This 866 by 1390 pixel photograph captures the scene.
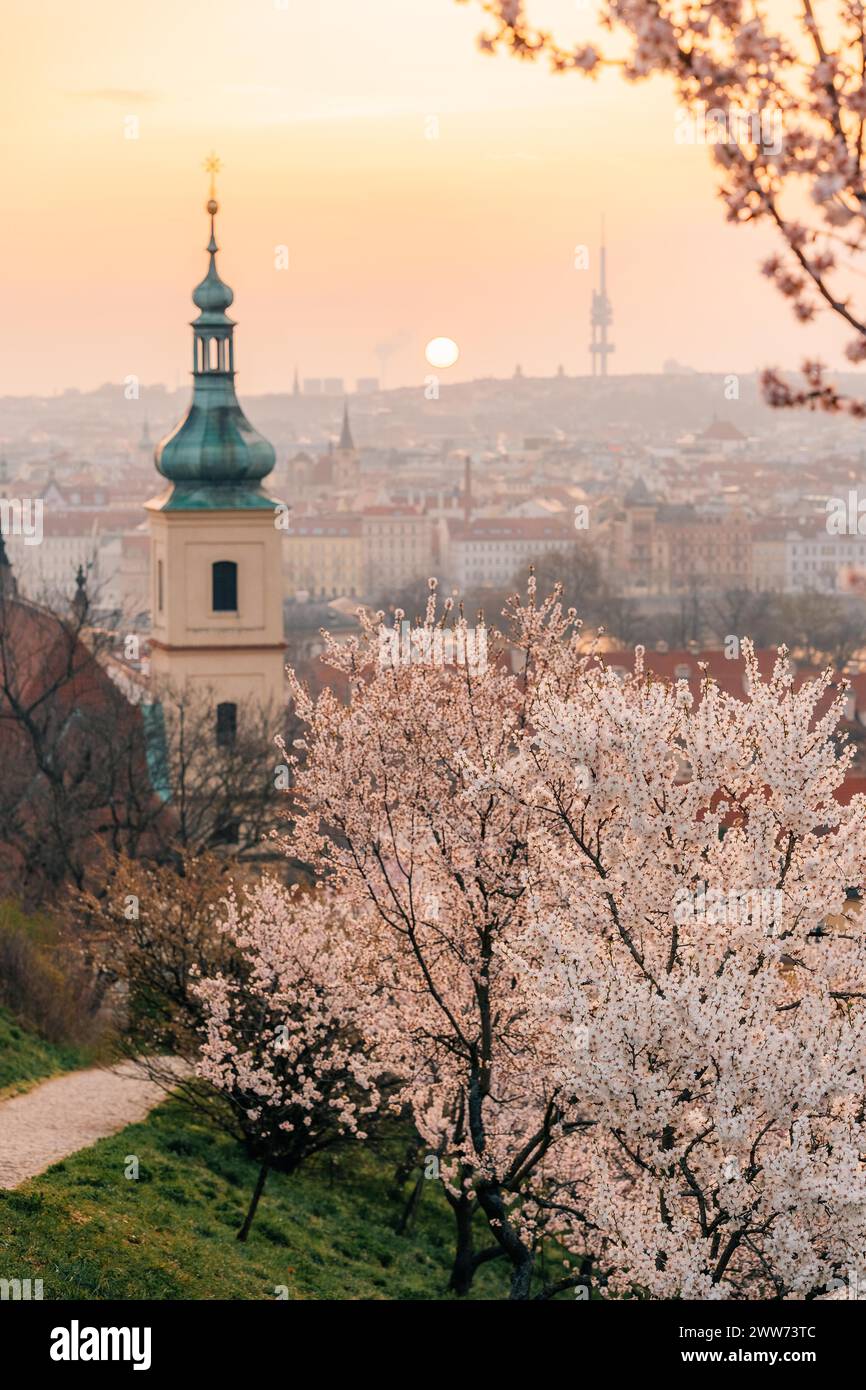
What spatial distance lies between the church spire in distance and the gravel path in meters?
22.5

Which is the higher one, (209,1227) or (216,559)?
(216,559)

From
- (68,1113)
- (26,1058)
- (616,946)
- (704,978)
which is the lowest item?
(68,1113)

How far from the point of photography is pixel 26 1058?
2248cm

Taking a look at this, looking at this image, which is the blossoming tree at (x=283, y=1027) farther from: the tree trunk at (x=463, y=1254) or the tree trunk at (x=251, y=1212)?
the tree trunk at (x=463, y=1254)

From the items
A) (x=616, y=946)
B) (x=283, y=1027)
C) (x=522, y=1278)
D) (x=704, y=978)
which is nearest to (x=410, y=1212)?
(x=283, y=1027)

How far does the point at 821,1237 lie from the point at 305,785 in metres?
4.87

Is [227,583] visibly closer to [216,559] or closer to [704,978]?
[216,559]

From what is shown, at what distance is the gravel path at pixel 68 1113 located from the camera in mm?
18516

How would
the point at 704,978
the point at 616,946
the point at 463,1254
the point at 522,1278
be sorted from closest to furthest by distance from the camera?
the point at 704,978, the point at 616,946, the point at 522,1278, the point at 463,1254

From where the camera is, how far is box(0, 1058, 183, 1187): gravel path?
18.5 meters

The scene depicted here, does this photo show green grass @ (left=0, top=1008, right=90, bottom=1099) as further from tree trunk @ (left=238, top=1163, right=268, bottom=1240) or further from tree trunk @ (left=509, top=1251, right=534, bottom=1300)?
tree trunk @ (left=509, top=1251, right=534, bottom=1300)

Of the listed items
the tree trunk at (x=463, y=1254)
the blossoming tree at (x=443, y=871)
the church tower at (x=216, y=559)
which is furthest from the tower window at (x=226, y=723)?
the blossoming tree at (x=443, y=871)

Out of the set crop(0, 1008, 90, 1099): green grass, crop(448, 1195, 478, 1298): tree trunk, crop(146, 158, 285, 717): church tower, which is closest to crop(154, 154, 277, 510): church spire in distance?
crop(146, 158, 285, 717): church tower

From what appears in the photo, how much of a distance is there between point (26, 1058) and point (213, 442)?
2364cm
